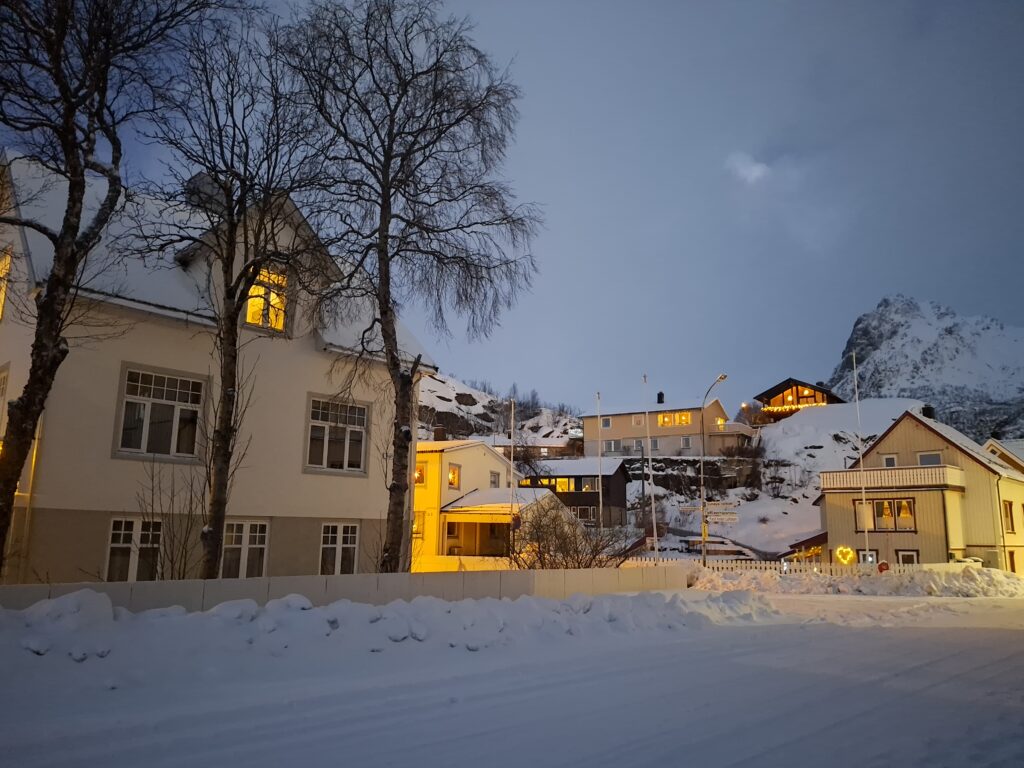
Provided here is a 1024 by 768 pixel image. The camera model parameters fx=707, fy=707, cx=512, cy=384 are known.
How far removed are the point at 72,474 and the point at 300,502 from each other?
5.28 metres

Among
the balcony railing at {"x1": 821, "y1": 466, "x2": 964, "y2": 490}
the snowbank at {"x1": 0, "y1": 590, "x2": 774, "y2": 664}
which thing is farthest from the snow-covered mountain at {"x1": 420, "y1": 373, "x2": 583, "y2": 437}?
the snowbank at {"x1": 0, "y1": 590, "x2": 774, "y2": 664}

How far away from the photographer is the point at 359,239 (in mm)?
13570

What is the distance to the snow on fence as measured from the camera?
27.6 feet

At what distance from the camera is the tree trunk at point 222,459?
37.7 ft

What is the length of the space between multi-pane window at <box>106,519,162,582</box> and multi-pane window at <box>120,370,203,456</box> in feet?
5.21

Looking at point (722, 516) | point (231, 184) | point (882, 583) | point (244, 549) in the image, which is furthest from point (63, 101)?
point (882, 583)

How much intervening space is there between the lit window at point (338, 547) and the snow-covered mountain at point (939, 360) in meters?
126

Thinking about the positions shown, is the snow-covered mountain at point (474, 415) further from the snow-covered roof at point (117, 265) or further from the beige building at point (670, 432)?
the snow-covered roof at point (117, 265)

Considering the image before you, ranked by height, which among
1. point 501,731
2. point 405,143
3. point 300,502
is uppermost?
point 405,143

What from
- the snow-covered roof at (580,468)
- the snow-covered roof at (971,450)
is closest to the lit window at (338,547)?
the snow-covered roof at (971,450)

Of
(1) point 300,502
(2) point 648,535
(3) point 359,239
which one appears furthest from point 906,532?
(3) point 359,239

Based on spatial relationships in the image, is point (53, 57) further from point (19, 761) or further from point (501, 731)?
point (501, 731)

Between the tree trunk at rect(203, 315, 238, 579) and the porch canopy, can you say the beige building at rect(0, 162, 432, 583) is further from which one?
the porch canopy

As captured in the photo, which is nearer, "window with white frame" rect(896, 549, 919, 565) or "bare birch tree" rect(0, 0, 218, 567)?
"bare birch tree" rect(0, 0, 218, 567)
